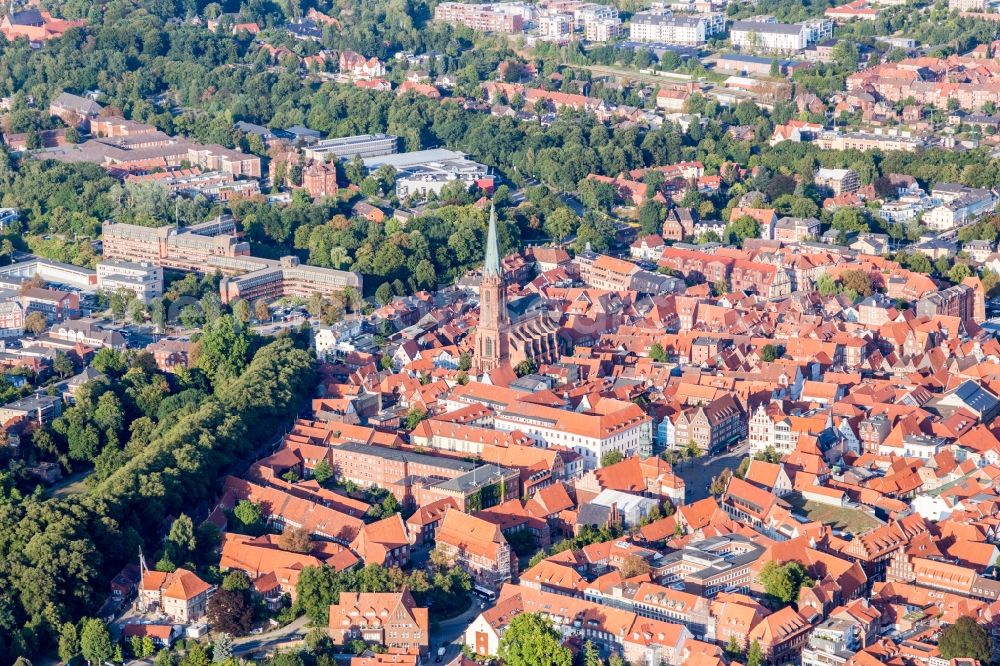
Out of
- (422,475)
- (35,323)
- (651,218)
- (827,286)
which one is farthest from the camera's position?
(651,218)

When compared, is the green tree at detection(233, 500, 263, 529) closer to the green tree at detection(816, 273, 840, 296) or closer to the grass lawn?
the grass lawn

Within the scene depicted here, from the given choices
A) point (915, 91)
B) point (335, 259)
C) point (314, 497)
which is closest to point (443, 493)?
point (314, 497)

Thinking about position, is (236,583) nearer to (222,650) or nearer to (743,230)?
(222,650)

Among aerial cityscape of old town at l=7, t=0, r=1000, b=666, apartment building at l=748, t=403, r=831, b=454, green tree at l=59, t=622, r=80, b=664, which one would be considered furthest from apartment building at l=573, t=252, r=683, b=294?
green tree at l=59, t=622, r=80, b=664

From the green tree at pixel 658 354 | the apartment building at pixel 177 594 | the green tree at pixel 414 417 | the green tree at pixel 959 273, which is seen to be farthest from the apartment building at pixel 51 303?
the green tree at pixel 959 273

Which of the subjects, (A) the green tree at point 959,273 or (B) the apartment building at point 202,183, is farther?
(B) the apartment building at point 202,183

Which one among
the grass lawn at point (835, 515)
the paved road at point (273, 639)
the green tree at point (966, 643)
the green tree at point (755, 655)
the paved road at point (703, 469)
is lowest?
the paved road at point (273, 639)

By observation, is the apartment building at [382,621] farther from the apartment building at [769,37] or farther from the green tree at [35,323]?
the apartment building at [769,37]

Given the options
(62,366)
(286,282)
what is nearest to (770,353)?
(286,282)
